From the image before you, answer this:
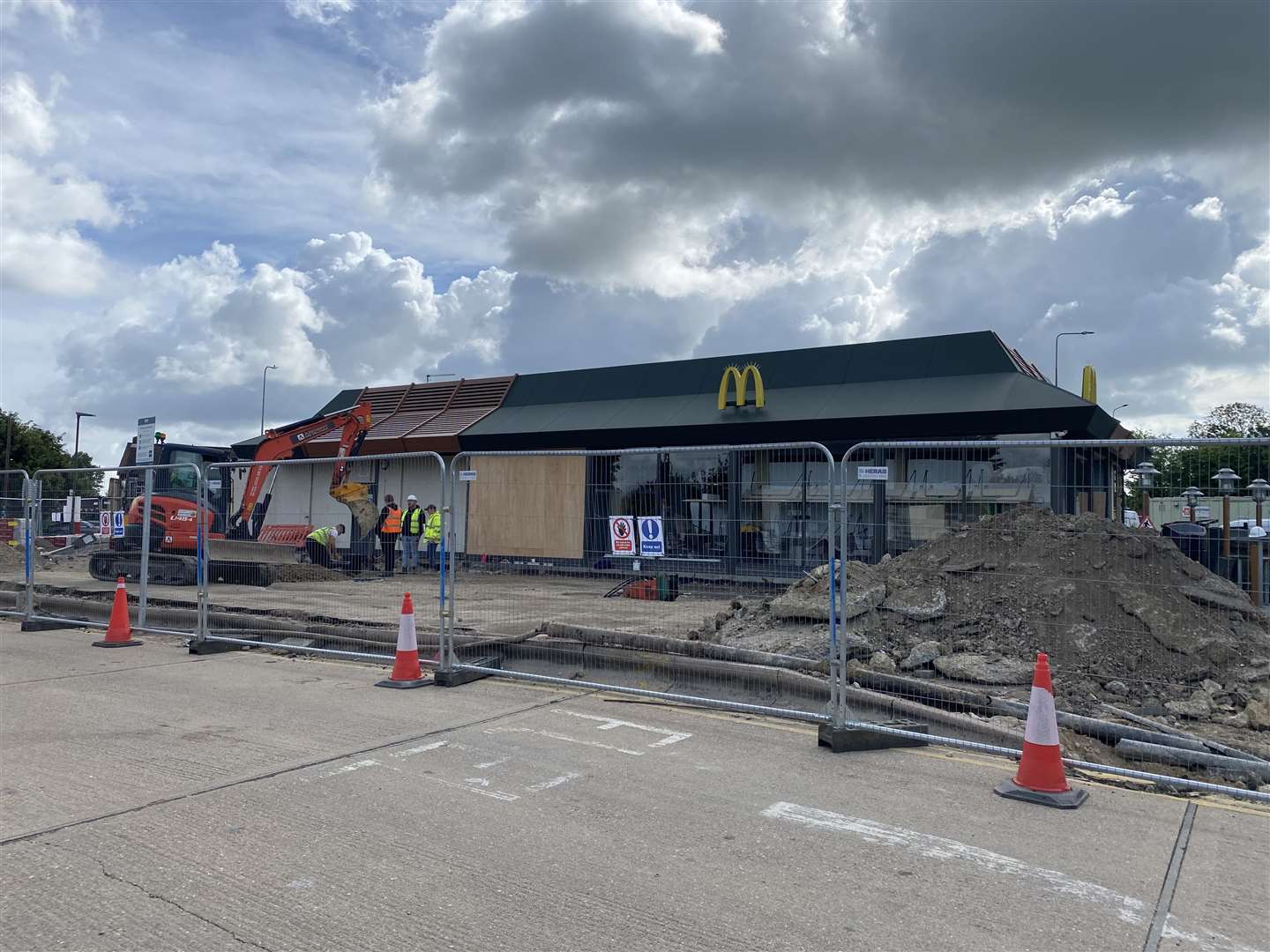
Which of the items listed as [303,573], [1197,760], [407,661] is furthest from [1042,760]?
[303,573]

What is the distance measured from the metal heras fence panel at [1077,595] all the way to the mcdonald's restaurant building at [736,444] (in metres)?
0.08

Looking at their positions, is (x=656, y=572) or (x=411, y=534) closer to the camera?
(x=656, y=572)

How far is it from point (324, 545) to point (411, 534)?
1.13 meters

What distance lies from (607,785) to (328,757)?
212 centimetres

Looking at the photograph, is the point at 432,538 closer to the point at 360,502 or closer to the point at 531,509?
the point at 360,502

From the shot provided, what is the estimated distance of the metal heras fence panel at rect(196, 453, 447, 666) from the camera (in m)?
11.2

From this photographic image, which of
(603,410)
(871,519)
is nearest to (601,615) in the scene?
(871,519)

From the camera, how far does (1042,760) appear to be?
5.82 meters

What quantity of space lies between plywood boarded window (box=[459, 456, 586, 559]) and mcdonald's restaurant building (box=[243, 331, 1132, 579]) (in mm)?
20

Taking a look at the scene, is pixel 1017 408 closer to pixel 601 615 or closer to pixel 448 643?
pixel 601 615

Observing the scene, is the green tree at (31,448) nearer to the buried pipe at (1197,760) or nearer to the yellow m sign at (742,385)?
the yellow m sign at (742,385)

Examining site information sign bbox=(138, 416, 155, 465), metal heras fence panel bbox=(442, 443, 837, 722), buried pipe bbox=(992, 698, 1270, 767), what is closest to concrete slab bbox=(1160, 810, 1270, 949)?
buried pipe bbox=(992, 698, 1270, 767)

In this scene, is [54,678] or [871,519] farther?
[54,678]

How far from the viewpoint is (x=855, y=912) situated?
4.11 metres
